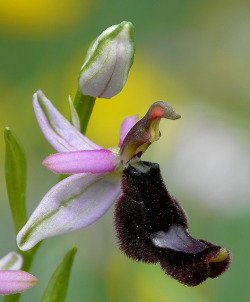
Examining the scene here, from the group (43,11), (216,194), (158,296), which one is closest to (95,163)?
(158,296)

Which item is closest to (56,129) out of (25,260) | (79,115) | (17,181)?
(79,115)

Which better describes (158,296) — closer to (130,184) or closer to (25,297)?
(25,297)

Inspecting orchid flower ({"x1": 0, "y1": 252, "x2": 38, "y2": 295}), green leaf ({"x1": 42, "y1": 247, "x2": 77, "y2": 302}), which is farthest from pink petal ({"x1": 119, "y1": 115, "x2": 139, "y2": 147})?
orchid flower ({"x1": 0, "y1": 252, "x2": 38, "y2": 295})

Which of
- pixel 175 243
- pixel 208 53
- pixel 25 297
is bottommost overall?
pixel 25 297

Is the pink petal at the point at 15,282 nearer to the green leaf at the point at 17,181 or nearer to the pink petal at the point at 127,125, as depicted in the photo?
the green leaf at the point at 17,181

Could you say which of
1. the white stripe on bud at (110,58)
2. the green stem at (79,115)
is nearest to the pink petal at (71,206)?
the green stem at (79,115)

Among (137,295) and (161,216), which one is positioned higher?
(161,216)
